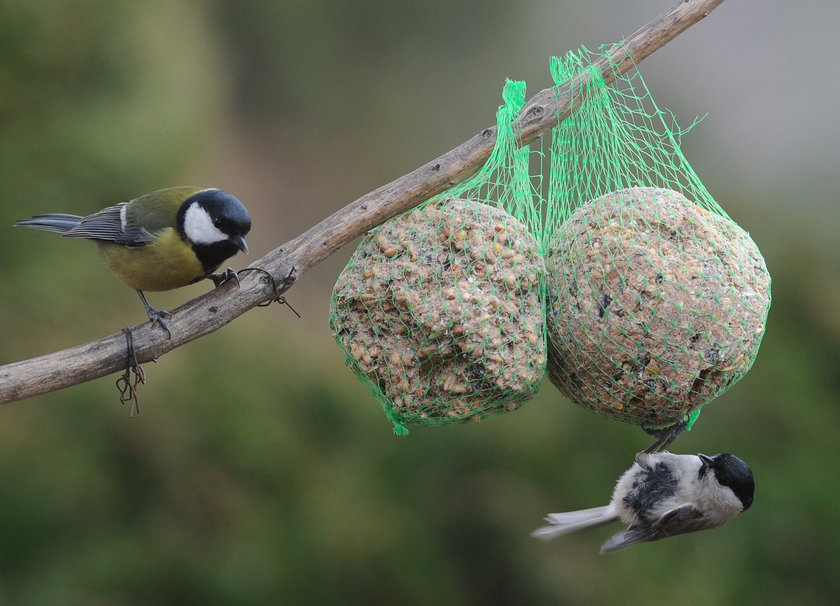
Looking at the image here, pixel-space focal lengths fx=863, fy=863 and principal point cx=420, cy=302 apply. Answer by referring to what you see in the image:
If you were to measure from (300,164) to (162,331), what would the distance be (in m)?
3.80

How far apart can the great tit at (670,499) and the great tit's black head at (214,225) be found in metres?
1.31

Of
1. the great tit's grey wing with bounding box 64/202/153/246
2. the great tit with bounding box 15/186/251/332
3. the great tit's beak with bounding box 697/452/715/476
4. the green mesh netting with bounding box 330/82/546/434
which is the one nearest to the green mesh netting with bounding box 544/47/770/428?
the green mesh netting with bounding box 330/82/546/434

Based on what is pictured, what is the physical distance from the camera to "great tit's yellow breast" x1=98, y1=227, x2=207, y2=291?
2.84 metres

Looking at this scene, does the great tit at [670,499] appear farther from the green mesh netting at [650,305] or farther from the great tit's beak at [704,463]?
the green mesh netting at [650,305]

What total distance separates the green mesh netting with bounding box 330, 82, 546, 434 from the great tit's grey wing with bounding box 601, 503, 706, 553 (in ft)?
2.30

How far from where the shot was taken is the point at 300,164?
607 cm

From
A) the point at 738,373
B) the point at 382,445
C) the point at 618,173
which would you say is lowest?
the point at 738,373

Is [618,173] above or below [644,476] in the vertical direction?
above

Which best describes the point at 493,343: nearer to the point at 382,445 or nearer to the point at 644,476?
the point at 644,476

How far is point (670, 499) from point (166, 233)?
1875 mm

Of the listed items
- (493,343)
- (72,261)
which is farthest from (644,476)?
(72,261)

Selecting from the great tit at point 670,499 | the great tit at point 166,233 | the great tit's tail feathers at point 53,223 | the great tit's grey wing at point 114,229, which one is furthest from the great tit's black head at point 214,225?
the great tit at point 670,499

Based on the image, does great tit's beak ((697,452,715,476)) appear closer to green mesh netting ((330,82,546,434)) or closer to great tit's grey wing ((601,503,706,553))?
great tit's grey wing ((601,503,706,553))

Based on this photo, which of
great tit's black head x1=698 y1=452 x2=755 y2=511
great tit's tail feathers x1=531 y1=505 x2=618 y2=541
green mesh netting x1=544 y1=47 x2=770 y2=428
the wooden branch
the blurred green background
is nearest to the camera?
green mesh netting x1=544 y1=47 x2=770 y2=428
